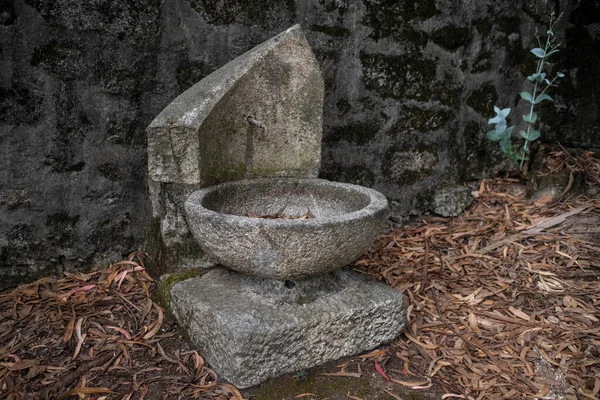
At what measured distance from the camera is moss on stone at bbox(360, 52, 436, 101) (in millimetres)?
2934

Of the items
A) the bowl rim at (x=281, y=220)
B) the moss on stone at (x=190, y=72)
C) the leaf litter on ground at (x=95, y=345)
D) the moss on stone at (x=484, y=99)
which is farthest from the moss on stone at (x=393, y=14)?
the leaf litter on ground at (x=95, y=345)

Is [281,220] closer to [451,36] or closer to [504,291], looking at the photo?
[504,291]

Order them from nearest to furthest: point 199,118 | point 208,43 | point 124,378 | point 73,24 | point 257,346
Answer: point 257,346, point 124,378, point 199,118, point 73,24, point 208,43

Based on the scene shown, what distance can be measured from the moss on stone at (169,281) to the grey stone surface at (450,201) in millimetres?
1714

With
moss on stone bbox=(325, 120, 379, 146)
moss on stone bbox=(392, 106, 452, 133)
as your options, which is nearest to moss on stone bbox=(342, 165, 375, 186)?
moss on stone bbox=(325, 120, 379, 146)

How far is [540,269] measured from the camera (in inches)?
103

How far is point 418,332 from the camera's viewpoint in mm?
2258

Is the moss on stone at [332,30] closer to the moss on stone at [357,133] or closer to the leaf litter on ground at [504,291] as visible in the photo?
the moss on stone at [357,133]

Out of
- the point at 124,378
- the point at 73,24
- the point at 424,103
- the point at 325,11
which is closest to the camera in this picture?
the point at 124,378

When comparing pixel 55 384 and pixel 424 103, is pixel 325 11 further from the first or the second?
pixel 55 384

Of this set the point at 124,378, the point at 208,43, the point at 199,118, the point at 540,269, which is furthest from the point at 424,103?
the point at 124,378

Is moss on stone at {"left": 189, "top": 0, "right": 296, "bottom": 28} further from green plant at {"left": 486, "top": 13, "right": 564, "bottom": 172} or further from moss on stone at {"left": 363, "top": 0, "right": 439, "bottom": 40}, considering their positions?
green plant at {"left": 486, "top": 13, "right": 564, "bottom": 172}

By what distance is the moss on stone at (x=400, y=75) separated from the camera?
2934 mm

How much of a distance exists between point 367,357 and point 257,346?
0.55 m
